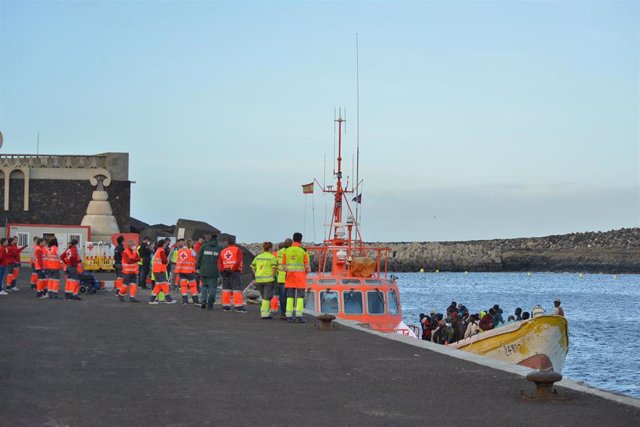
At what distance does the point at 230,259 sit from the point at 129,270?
15.8 ft

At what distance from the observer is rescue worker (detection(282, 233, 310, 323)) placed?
21859 mm

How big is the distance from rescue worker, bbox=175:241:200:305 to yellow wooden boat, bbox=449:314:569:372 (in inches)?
337

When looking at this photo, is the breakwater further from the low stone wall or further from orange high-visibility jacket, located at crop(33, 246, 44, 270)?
orange high-visibility jacket, located at crop(33, 246, 44, 270)

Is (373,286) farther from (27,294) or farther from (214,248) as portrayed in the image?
(27,294)

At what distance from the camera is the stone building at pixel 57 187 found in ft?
203

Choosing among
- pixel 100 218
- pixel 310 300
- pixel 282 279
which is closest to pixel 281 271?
pixel 282 279

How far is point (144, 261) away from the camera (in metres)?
35.9

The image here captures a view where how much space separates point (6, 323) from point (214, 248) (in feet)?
21.0

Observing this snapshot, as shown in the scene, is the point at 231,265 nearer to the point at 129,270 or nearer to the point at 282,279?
the point at 282,279

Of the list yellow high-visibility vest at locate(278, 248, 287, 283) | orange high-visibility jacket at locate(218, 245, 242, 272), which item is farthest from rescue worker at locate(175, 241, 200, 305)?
yellow high-visibility vest at locate(278, 248, 287, 283)

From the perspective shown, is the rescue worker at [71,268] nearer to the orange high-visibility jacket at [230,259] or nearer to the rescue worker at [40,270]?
the rescue worker at [40,270]

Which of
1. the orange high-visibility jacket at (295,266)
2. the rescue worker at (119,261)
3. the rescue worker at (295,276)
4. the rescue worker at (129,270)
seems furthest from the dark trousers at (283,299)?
the rescue worker at (119,261)

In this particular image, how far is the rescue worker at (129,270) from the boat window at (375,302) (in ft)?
19.8

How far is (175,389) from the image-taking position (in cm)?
1241
